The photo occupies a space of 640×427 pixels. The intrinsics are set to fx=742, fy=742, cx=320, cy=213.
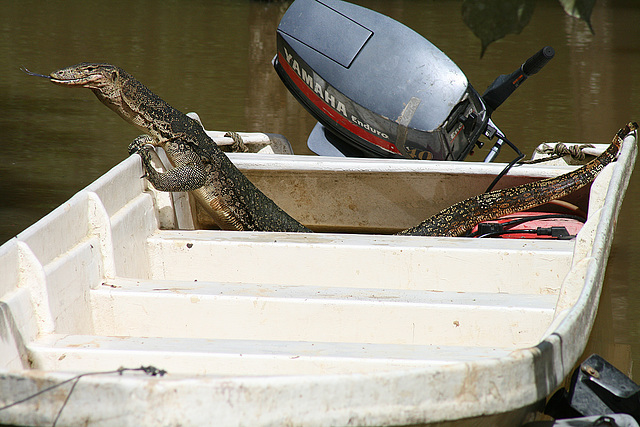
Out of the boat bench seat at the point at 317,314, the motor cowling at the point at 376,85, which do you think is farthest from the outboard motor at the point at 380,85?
the boat bench seat at the point at 317,314

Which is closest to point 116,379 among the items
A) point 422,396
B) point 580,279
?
point 422,396

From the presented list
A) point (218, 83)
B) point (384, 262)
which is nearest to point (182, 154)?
point (384, 262)

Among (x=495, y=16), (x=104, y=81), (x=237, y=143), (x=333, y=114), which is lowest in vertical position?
(x=237, y=143)

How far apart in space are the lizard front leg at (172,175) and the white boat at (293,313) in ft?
0.28

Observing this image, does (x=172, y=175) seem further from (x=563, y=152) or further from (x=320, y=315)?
(x=563, y=152)

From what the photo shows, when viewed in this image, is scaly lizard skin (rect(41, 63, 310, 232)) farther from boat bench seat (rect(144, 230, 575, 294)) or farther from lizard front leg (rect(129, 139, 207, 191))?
Result: boat bench seat (rect(144, 230, 575, 294))

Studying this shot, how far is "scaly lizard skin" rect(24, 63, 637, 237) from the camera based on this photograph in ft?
10.4

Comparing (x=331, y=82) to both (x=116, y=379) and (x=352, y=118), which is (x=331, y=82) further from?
(x=116, y=379)

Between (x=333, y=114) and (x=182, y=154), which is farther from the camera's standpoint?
(x=333, y=114)

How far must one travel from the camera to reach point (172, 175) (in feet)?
10.4

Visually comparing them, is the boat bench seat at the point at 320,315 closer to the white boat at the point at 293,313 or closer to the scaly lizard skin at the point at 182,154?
the white boat at the point at 293,313

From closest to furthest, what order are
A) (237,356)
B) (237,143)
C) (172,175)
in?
1. (237,356)
2. (172,175)
3. (237,143)

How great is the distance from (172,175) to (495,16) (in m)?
2.41

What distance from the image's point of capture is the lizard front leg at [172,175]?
3131 millimetres
